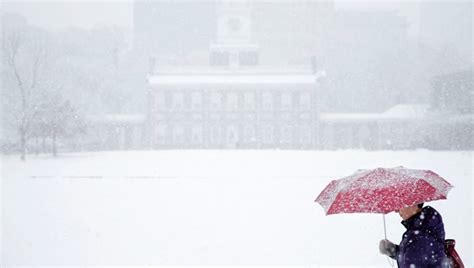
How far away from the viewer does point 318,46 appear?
76.6 metres

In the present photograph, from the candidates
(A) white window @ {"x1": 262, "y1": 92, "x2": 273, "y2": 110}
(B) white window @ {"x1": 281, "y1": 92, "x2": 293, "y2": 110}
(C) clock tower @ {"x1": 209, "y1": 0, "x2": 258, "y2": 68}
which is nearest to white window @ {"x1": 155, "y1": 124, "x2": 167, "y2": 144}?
(A) white window @ {"x1": 262, "y1": 92, "x2": 273, "y2": 110}

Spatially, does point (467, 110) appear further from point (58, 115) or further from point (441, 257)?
point (441, 257)

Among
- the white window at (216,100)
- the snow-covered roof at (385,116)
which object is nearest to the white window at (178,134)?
the white window at (216,100)

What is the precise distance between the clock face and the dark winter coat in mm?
46679

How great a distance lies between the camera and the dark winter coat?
300cm

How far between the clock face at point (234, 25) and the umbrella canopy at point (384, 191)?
4614 cm

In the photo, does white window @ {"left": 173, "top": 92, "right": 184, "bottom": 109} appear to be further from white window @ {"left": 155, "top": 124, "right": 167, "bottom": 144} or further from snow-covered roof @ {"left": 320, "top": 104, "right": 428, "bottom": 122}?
snow-covered roof @ {"left": 320, "top": 104, "right": 428, "bottom": 122}

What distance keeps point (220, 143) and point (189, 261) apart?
1240 inches

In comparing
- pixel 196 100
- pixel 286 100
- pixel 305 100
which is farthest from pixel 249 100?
pixel 305 100

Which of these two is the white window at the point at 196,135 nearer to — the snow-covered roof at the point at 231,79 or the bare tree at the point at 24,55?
the snow-covered roof at the point at 231,79

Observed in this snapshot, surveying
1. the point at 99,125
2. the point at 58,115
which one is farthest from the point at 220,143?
the point at 58,115

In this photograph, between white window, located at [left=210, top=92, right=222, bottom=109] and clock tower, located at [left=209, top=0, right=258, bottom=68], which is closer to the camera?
white window, located at [left=210, top=92, right=222, bottom=109]

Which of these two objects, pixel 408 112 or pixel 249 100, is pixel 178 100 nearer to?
pixel 249 100

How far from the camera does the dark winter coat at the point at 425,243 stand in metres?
3.00
